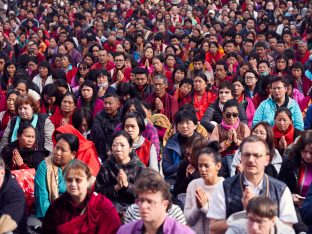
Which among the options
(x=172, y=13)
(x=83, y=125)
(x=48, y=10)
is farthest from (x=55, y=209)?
(x=48, y=10)

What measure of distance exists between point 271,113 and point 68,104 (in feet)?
7.61

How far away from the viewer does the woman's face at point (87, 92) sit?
8414mm

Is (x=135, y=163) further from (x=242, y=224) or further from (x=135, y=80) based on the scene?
(x=135, y=80)

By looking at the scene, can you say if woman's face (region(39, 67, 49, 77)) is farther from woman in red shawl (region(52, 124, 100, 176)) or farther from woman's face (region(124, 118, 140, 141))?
woman's face (region(124, 118, 140, 141))

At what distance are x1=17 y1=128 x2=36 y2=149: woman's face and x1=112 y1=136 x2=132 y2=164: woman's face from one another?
1.19 m

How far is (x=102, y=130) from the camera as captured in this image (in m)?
7.44

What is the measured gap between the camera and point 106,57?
444 inches

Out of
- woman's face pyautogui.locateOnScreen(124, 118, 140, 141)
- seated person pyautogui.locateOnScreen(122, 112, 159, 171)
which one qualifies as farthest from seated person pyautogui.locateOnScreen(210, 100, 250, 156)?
woman's face pyautogui.locateOnScreen(124, 118, 140, 141)

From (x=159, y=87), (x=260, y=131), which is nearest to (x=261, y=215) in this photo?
→ (x=260, y=131)

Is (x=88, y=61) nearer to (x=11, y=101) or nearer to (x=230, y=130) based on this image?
(x=11, y=101)

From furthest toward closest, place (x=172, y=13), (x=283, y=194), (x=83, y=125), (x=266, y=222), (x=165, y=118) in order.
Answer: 1. (x=172, y=13)
2. (x=165, y=118)
3. (x=83, y=125)
4. (x=283, y=194)
5. (x=266, y=222)

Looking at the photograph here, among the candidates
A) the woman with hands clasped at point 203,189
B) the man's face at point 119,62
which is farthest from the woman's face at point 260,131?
the man's face at point 119,62

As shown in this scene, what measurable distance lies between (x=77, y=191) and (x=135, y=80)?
478 cm

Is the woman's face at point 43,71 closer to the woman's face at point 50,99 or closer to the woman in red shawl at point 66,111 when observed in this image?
the woman's face at point 50,99
